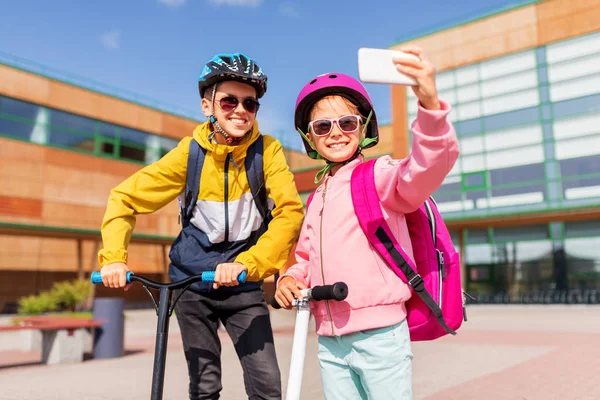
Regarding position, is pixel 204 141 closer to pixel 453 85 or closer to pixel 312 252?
pixel 312 252

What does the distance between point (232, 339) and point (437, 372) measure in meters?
4.71

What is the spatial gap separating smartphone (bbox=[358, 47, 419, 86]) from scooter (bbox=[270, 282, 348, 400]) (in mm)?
726

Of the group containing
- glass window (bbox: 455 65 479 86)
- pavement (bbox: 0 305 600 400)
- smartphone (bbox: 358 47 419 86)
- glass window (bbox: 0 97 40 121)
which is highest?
glass window (bbox: 455 65 479 86)

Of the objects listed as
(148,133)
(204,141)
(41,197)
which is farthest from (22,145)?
(204,141)

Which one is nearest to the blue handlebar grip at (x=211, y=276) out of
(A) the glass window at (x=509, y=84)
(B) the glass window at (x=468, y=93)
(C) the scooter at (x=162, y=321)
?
(C) the scooter at (x=162, y=321)

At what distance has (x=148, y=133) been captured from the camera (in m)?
34.0

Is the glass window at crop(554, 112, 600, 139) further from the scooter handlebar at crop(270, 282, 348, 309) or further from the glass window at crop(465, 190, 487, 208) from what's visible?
the scooter handlebar at crop(270, 282, 348, 309)

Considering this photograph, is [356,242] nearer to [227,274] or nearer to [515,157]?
[227,274]

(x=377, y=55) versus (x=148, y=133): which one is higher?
(x=148, y=133)

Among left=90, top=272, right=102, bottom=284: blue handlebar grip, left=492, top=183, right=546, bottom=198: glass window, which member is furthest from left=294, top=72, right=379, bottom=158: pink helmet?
left=492, top=183, right=546, bottom=198: glass window

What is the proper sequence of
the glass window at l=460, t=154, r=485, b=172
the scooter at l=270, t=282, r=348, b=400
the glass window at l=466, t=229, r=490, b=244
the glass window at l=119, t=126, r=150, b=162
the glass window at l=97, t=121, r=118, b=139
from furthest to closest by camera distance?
the glass window at l=119, t=126, r=150, b=162, the glass window at l=97, t=121, r=118, b=139, the glass window at l=466, t=229, r=490, b=244, the glass window at l=460, t=154, r=485, b=172, the scooter at l=270, t=282, r=348, b=400

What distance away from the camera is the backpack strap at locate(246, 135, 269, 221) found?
9.51 ft

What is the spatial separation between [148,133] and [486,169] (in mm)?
19568

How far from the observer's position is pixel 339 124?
242cm
